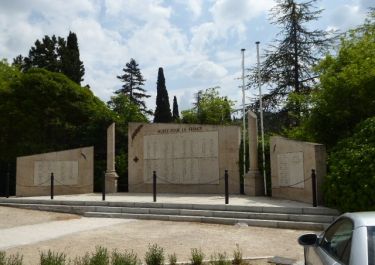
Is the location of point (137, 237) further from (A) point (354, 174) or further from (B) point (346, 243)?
(B) point (346, 243)

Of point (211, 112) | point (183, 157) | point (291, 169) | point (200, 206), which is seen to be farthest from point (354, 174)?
point (211, 112)

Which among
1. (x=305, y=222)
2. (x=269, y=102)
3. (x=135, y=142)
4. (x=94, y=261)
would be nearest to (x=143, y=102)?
(x=269, y=102)

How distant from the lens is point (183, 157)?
18.6m

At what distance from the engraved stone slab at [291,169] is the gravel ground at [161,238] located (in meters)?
3.42

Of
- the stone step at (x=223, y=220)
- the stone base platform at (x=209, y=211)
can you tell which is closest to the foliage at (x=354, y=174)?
the stone base platform at (x=209, y=211)

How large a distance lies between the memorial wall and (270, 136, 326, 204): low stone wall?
250 centimetres

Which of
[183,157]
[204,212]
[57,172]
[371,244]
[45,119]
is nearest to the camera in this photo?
[371,244]

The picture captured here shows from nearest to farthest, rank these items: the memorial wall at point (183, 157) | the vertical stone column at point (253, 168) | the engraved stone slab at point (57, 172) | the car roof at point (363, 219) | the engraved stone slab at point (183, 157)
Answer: the car roof at point (363, 219) → the vertical stone column at point (253, 168) → the memorial wall at point (183, 157) → the engraved stone slab at point (183, 157) → the engraved stone slab at point (57, 172)

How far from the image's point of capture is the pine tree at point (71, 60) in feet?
115

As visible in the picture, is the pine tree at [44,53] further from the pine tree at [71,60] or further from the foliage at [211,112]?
the foliage at [211,112]

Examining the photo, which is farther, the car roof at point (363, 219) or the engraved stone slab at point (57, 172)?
the engraved stone slab at point (57, 172)

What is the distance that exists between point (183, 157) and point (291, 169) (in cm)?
574

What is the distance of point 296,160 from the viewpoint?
13891mm

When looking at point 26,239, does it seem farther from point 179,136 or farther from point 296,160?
point 179,136
